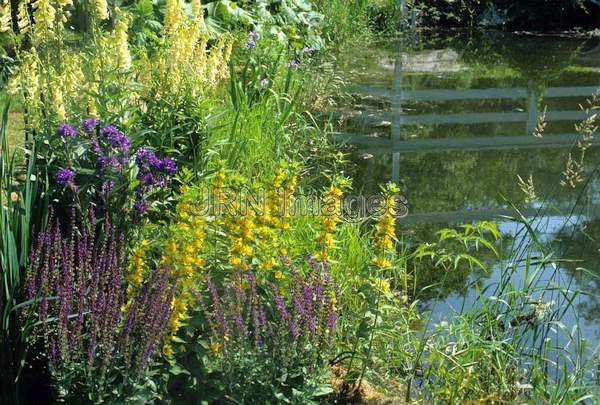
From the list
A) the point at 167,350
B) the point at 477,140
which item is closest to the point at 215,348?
the point at 167,350

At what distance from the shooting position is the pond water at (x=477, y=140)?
5000 mm

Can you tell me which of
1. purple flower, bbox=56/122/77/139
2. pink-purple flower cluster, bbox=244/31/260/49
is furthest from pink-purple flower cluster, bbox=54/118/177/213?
pink-purple flower cluster, bbox=244/31/260/49

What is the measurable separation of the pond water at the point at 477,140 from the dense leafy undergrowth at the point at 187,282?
1.33 feet

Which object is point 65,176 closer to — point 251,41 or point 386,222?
point 386,222

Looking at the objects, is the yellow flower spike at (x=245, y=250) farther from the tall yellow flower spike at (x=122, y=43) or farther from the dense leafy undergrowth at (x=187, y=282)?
the tall yellow flower spike at (x=122, y=43)

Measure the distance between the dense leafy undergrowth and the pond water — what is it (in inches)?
16.0

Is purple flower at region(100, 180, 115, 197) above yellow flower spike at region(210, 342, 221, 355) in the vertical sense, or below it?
above

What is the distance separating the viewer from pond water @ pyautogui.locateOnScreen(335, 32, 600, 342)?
500cm

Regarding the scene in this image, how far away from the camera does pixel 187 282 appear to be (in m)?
2.88

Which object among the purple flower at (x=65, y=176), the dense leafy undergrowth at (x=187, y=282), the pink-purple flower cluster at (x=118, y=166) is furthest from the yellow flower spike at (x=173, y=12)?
the purple flower at (x=65, y=176)

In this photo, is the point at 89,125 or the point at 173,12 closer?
the point at 89,125

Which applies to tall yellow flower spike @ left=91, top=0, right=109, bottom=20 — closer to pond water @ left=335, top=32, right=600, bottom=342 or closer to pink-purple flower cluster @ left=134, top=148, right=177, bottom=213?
pink-purple flower cluster @ left=134, top=148, right=177, bottom=213

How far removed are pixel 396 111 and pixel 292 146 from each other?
2718 mm

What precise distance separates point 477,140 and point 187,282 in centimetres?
504
